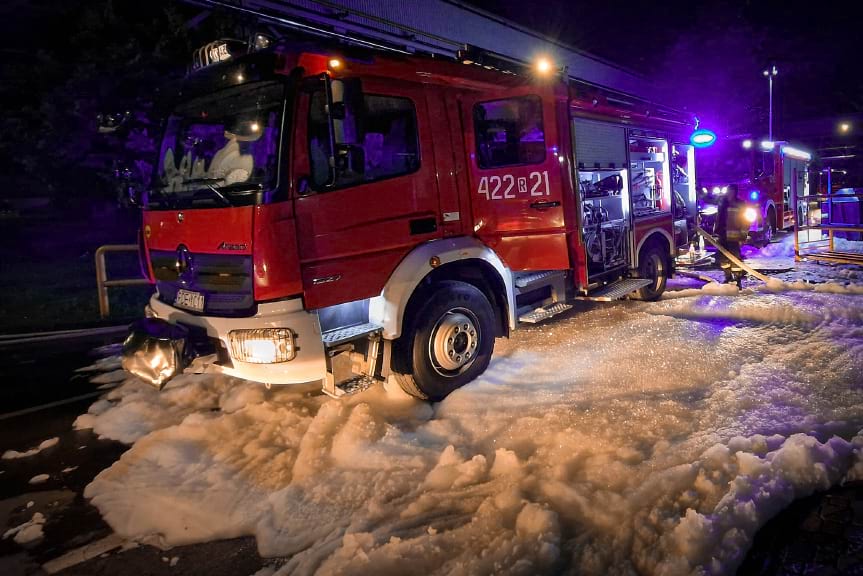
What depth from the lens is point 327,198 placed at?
13.5ft

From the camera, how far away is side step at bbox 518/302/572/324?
5.86 metres

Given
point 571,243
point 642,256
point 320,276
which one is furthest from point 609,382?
point 642,256

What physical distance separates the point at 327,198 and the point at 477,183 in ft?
5.82

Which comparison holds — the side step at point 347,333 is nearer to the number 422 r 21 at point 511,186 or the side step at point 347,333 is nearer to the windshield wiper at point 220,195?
the windshield wiper at point 220,195

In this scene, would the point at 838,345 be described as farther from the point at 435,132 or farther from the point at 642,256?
the point at 435,132

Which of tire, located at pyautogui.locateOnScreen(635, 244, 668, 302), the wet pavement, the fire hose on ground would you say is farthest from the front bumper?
the fire hose on ground

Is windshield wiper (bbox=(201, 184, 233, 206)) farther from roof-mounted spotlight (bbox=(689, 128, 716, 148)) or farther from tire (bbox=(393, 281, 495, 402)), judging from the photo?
roof-mounted spotlight (bbox=(689, 128, 716, 148))

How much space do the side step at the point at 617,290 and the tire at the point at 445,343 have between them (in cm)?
196

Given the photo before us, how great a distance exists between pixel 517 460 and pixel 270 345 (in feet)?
5.87

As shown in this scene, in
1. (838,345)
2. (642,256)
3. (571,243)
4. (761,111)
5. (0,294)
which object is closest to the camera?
(838,345)

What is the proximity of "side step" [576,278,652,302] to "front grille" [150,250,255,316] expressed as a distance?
4068mm

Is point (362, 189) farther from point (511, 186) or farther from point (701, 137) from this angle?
point (701, 137)

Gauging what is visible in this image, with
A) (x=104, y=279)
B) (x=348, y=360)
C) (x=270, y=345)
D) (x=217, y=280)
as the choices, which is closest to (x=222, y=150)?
(x=217, y=280)

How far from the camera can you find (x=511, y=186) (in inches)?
220
